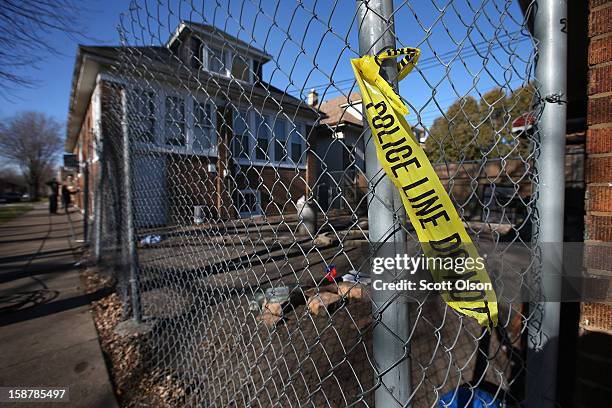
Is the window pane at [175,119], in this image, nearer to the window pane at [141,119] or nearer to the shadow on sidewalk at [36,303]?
the window pane at [141,119]

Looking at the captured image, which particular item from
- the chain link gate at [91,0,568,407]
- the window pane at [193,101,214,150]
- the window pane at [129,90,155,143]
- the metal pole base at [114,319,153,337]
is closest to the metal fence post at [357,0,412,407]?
the chain link gate at [91,0,568,407]

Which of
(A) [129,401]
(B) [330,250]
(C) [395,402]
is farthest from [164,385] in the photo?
(B) [330,250]

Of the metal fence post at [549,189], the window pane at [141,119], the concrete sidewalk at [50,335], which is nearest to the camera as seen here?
the metal fence post at [549,189]

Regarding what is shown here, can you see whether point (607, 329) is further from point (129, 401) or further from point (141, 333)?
point (141, 333)

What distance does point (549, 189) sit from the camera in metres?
1.05

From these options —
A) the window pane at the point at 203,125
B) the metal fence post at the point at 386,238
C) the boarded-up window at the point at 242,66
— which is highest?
the boarded-up window at the point at 242,66

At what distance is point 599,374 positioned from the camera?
125 centimetres

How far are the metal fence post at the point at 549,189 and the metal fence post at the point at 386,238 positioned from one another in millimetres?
602

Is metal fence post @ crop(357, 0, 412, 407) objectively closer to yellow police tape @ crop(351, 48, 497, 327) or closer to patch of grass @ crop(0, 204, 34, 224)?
yellow police tape @ crop(351, 48, 497, 327)

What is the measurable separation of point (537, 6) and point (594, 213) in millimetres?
809

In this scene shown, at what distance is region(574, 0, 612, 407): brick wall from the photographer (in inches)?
45.6

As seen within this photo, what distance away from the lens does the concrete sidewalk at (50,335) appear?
2.41 m

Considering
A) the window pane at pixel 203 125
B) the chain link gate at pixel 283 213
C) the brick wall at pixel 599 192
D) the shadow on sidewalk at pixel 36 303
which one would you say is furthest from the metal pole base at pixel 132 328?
the brick wall at pixel 599 192

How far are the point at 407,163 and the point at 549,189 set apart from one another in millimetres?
667
